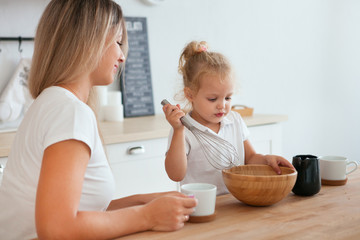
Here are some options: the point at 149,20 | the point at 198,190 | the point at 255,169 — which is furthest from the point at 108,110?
the point at 198,190

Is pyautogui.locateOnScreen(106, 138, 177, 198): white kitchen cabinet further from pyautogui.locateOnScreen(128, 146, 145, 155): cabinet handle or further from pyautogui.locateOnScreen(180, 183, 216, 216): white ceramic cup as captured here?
pyautogui.locateOnScreen(180, 183, 216, 216): white ceramic cup

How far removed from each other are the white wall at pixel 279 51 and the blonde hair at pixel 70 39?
150cm

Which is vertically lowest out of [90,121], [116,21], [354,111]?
[354,111]

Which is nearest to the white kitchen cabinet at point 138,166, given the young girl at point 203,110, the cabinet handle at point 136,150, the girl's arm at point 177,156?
the cabinet handle at point 136,150

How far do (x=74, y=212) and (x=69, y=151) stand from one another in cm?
12

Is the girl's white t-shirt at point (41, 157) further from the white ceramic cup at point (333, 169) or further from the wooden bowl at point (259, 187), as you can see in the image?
the white ceramic cup at point (333, 169)

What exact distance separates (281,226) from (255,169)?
0.35 m

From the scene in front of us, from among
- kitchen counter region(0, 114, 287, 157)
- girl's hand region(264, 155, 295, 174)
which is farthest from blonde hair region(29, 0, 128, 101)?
kitchen counter region(0, 114, 287, 157)

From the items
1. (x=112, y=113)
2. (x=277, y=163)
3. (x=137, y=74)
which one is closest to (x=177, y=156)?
(x=277, y=163)

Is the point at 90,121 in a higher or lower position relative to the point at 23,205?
higher

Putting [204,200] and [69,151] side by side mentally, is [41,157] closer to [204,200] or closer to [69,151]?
[69,151]

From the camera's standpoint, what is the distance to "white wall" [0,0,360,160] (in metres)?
3.09

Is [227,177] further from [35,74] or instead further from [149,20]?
[149,20]

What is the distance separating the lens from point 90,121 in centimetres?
104
